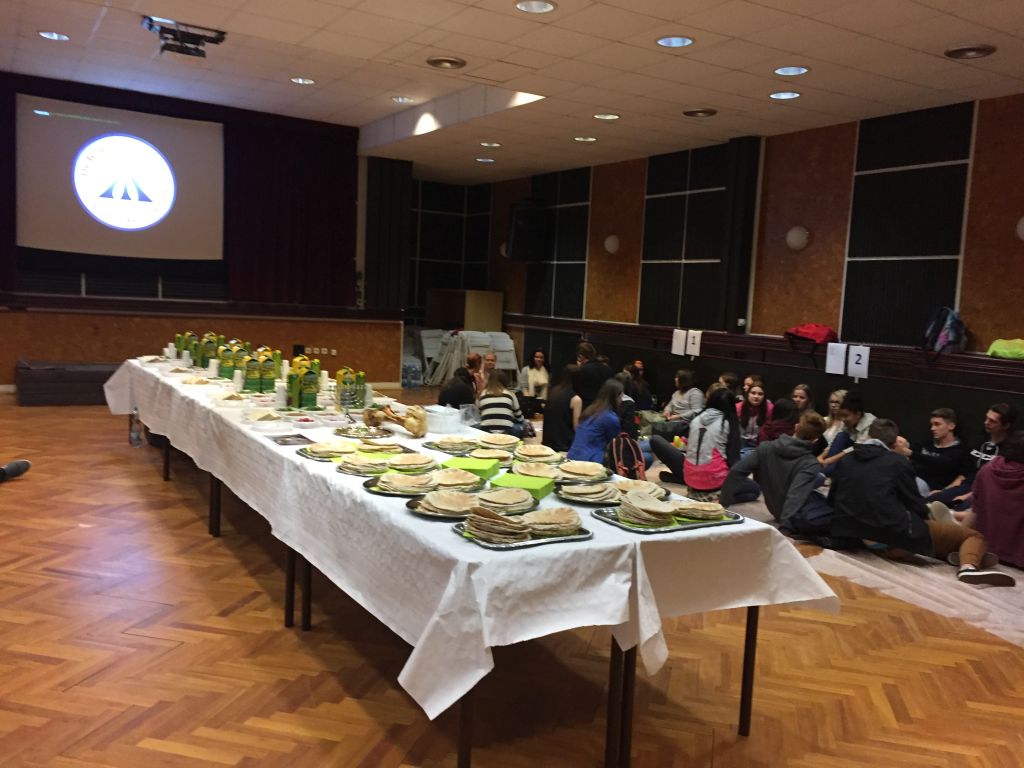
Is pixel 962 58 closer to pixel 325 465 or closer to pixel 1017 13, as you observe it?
pixel 1017 13

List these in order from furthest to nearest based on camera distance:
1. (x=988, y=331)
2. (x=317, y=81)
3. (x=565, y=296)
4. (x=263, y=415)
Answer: (x=565, y=296) → (x=317, y=81) → (x=988, y=331) → (x=263, y=415)

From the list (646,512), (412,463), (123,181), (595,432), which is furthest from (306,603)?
(123,181)

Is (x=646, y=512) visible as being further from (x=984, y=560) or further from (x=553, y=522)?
(x=984, y=560)

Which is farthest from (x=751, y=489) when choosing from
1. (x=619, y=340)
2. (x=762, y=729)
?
(x=619, y=340)

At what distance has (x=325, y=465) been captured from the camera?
130 inches

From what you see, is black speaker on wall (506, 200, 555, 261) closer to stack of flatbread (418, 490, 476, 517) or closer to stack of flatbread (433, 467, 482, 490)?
stack of flatbread (433, 467, 482, 490)

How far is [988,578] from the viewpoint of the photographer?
4633mm

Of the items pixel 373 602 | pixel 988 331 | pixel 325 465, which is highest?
pixel 988 331

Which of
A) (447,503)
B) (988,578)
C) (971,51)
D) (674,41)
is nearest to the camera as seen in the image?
(447,503)

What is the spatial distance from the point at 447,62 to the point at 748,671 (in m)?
5.68

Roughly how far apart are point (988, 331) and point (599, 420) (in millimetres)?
4127

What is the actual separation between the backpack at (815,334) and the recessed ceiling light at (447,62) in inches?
168

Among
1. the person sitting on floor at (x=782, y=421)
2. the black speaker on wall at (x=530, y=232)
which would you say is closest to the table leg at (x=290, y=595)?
the person sitting on floor at (x=782, y=421)

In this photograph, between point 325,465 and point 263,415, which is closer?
point 325,465
